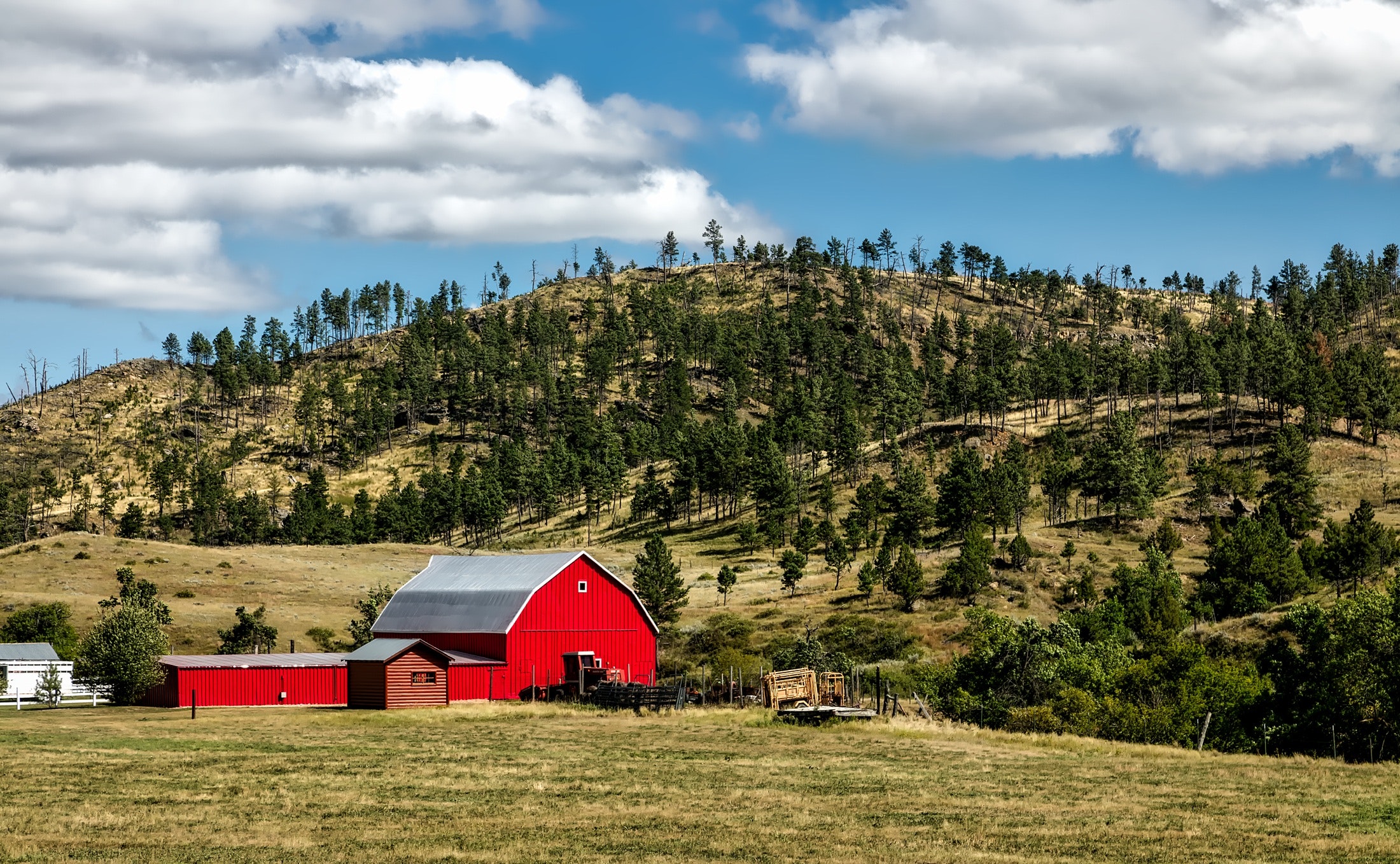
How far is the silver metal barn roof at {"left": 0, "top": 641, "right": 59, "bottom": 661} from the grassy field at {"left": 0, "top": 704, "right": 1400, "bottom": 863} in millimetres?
32791

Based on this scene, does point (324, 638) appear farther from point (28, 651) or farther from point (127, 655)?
point (127, 655)

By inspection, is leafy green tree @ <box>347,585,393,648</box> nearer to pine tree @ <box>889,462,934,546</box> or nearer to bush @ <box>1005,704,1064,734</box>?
bush @ <box>1005,704,1064,734</box>

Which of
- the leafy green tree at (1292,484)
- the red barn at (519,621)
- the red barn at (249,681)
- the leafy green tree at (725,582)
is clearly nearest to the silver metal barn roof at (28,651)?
the red barn at (249,681)

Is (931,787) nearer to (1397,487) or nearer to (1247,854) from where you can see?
(1247,854)

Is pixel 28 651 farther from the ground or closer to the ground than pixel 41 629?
closer to the ground

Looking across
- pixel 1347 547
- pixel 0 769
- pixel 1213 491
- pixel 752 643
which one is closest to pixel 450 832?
pixel 0 769

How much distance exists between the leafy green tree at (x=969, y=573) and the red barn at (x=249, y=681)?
47965 millimetres

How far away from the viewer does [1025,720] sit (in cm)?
4703

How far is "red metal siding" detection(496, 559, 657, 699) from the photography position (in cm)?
6288

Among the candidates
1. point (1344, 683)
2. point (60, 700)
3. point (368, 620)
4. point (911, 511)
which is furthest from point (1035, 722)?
point (911, 511)

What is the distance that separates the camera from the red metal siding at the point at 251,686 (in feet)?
199

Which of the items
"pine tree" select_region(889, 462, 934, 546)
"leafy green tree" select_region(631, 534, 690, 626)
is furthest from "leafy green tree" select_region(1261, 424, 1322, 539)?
"leafy green tree" select_region(631, 534, 690, 626)

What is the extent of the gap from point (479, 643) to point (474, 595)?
3.62 m

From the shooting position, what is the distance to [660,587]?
9344cm
